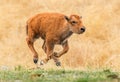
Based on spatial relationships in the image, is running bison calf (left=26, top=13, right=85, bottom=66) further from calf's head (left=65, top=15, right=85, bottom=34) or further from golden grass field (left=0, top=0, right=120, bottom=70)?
golden grass field (left=0, top=0, right=120, bottom=70)

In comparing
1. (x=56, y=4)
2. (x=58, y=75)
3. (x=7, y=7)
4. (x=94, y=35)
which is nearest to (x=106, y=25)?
(x=94, y=35)

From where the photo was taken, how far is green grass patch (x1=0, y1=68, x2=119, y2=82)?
42.3ft

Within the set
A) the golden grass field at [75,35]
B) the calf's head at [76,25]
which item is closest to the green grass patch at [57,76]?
the calf's head at [76,25]

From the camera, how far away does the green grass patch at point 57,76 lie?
508 inches

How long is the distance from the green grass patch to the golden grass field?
10120 mm

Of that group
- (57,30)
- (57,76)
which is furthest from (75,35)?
(57,76)

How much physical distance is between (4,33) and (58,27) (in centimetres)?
1017

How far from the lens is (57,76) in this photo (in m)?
13.7

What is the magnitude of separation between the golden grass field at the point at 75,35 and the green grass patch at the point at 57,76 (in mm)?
10120

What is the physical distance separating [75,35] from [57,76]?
14346 millimetres

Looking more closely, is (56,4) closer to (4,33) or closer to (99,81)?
(4,33)

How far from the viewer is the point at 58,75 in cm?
1392

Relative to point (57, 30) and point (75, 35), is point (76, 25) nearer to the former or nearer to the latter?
point (57, 30)

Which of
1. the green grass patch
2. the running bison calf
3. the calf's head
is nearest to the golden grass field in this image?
the running bison calf
